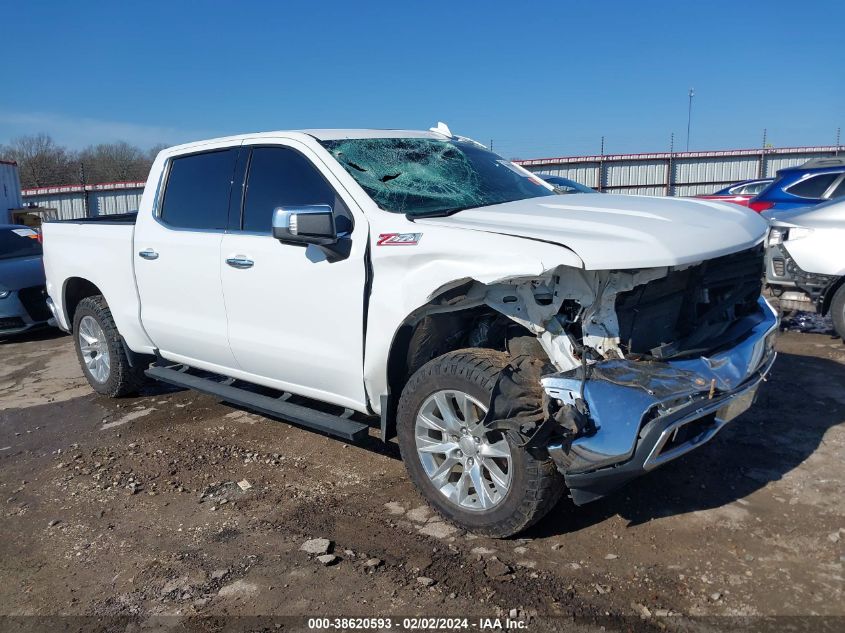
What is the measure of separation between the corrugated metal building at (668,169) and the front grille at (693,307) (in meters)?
20.8

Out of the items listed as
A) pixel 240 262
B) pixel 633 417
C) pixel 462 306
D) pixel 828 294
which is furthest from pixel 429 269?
pixel 828 294

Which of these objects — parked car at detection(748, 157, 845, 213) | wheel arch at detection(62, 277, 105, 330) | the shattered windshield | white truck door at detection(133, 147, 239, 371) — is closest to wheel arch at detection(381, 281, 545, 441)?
A: the shattered windshield

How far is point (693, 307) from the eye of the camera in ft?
12.0

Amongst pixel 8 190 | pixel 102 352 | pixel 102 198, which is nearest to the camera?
pixel 102 352

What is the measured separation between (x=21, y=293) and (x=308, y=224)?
691 centimetres

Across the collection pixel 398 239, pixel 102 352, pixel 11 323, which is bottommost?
pixel 11 323

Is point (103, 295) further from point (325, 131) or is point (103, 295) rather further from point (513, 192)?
point (513, 192)

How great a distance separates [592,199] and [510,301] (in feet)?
3.81

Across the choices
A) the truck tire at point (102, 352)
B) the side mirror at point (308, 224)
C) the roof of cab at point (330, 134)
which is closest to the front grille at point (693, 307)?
the side mirror at point (308, 224)

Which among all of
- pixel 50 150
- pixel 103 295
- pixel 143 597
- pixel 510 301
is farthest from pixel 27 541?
pixel 50 150

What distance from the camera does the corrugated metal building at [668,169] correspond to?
78.7 ft

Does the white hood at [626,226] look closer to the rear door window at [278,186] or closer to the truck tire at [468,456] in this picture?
the truck tire at [468,456]

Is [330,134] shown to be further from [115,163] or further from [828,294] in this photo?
[115,163]

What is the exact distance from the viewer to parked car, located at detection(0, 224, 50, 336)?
8.71 meters
